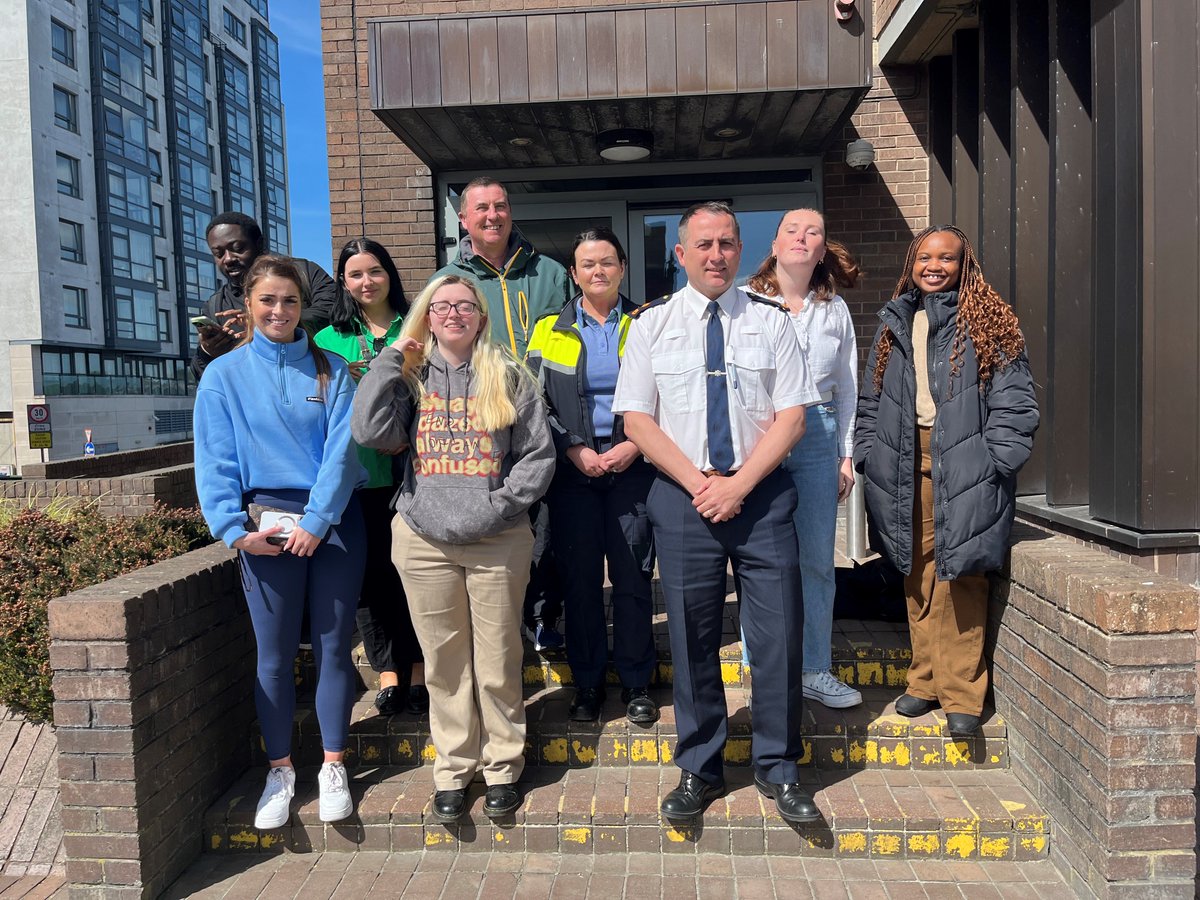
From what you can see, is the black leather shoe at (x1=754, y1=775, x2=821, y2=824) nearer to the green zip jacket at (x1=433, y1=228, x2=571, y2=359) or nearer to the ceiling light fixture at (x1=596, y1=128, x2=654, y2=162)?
the green zip jacket at (x1=433, y1=228, x2=571, y2=359)

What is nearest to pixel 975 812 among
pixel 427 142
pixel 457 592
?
pixel 457 592

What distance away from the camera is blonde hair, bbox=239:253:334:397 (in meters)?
3.02

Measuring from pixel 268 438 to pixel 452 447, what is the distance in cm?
66

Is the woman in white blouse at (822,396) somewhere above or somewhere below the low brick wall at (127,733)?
above

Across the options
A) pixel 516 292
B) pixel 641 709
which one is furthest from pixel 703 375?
pixel 641 709

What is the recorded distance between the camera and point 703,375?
2.88 metres

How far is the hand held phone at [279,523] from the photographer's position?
9.59 ft

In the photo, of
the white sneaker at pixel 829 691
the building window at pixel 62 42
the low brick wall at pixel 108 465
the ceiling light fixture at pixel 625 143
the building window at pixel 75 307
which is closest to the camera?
the white sneaker at pixel 829 691

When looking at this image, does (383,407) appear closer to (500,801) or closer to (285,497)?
(285,497)

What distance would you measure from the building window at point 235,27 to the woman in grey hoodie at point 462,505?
2566 inches

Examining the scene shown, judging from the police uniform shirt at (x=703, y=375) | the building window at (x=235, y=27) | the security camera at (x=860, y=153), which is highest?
the building window at (x=235, y=27)

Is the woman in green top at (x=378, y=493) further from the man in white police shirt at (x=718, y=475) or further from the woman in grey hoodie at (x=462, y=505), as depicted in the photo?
the man in white police shirt at (x=718, y=475)

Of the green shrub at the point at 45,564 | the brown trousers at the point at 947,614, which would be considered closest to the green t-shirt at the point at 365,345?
the green shrub at the point at 45,564

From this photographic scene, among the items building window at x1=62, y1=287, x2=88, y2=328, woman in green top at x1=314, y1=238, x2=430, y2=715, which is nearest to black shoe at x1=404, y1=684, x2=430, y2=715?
woman in green top at x1=314, y1=238, x2=430, y2=715
